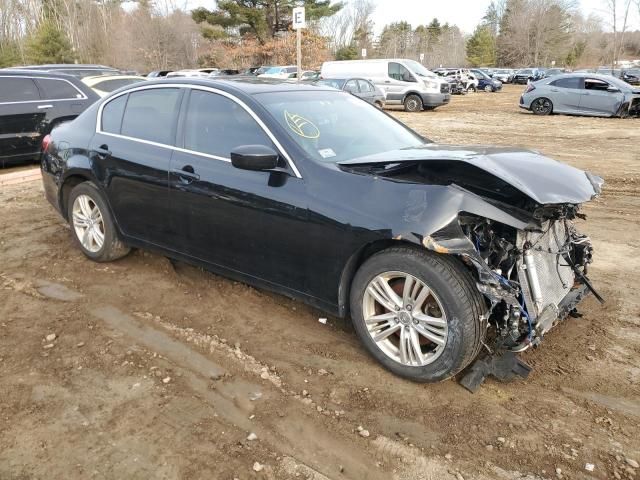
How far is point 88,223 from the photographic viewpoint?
16.0 ft

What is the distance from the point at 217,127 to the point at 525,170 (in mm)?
2102

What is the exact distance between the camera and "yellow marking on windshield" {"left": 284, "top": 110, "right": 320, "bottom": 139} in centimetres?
354

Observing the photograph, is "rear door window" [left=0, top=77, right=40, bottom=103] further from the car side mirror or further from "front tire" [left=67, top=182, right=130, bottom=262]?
the car side mirror

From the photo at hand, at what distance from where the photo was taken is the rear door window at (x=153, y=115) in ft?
13.4

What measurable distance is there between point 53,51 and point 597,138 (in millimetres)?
36409

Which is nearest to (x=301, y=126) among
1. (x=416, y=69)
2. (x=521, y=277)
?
(x=521, y=277)

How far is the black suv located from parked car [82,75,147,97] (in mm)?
295

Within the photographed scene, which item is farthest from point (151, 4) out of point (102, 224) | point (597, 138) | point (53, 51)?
point (102, 224)

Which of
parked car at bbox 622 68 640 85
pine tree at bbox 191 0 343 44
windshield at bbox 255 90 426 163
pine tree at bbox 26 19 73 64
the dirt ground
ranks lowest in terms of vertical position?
the dirt ground

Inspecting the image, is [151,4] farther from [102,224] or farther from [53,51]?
[102,224]

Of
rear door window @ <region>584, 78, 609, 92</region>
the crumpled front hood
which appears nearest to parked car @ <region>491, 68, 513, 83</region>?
rear door window @ <region>584, 78, 609, 92</region>

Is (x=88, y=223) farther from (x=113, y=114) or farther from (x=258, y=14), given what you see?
(x=258, y=14)

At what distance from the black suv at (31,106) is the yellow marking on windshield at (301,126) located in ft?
24.2

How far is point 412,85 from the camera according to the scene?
69.7ft
